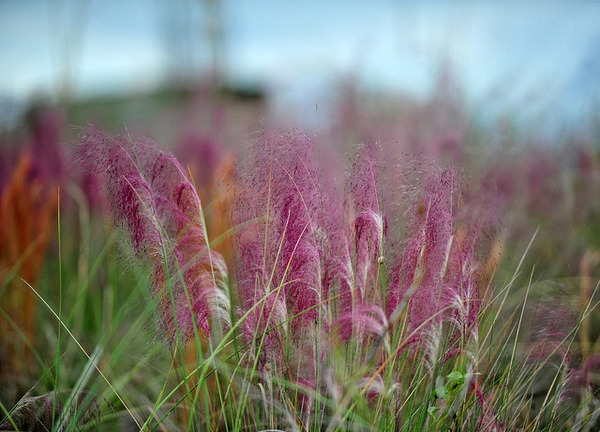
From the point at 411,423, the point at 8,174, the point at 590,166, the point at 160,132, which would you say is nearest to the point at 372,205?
the point at 411,423

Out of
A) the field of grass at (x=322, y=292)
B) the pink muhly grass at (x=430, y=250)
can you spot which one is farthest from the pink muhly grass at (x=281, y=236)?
the pink muhly grass at (x=430, y=250)

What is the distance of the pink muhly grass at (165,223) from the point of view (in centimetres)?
91

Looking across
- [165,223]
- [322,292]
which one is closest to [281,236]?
[322,292]

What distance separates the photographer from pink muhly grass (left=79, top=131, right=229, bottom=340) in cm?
91

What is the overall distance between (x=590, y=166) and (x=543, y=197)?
1.18 feet

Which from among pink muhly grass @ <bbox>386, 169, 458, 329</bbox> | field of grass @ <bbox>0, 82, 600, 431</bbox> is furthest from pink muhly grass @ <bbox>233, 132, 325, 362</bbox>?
pink muhly grass @ <bbox>386, 169, 458, 329</bbox>

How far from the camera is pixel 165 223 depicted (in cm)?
102

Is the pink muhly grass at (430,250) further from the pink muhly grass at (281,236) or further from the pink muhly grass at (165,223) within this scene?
the pink muhly grass at (165,223)

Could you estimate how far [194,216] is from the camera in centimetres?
96

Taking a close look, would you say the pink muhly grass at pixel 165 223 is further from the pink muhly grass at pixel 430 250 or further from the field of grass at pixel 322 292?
the pink muhly grass at pixel 430 250

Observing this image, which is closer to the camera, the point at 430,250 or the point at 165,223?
the point at 430,250

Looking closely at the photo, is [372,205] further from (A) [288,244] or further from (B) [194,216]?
(B) [194,216]

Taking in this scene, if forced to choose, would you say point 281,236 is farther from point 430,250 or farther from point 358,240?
point 430,250

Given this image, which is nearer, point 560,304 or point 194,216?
point 194,216
